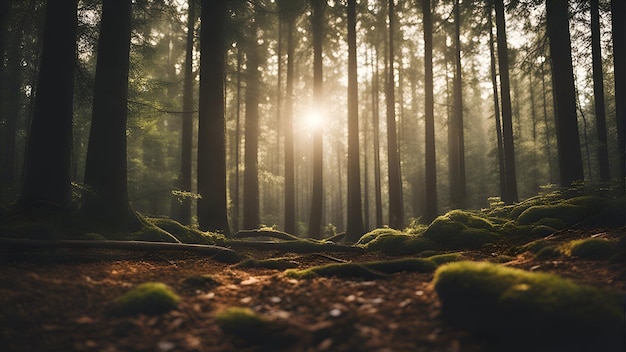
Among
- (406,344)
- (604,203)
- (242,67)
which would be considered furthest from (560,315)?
(242,67)

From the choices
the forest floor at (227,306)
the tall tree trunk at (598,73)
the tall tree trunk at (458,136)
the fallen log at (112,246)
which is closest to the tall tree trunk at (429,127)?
the tall tree trunk at (458,136)

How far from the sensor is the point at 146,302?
11.2ft

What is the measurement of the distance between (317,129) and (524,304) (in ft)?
47.9

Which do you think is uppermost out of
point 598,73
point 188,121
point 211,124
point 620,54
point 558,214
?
point 598,73

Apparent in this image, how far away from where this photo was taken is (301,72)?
26328mm

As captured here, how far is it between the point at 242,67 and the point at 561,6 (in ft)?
51.2

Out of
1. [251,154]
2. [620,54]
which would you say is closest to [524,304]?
[620,54]

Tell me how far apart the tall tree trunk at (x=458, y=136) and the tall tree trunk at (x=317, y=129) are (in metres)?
7.01

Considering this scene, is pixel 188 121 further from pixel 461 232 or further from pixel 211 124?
pixel 461 232

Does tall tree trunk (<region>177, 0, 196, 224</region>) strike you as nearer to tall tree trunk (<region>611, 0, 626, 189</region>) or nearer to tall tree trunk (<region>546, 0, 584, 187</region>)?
tall tree trunk (<region>546, 0, 584, 187</region>)

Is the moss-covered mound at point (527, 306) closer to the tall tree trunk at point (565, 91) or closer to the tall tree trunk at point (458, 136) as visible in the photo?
the tall tree trunk at point (565, 91)

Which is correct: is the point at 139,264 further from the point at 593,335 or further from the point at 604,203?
the point at 604,203

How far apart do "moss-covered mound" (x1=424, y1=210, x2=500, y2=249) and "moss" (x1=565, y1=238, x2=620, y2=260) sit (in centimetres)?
240

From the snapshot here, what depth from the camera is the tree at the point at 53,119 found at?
6.25 meters
